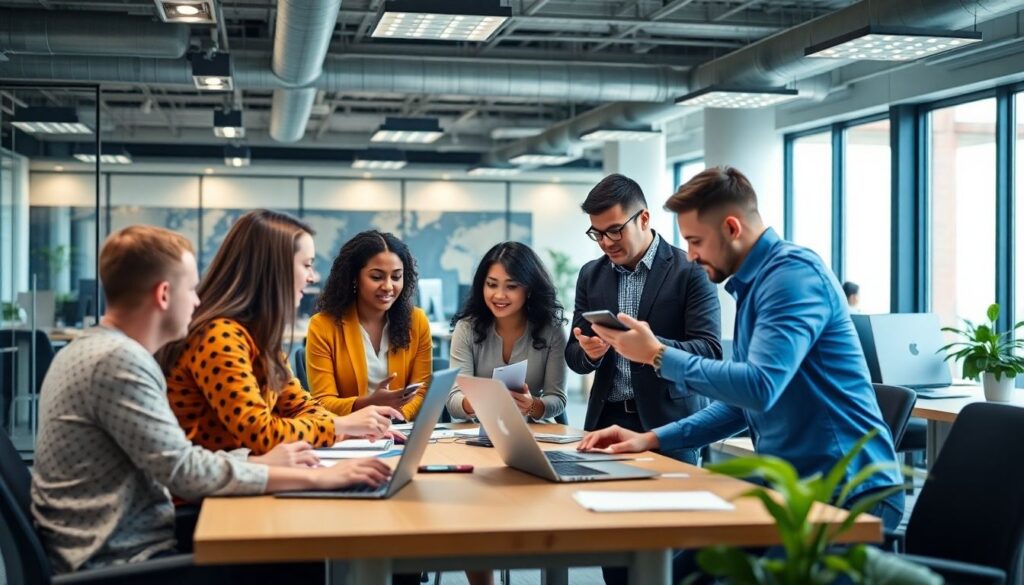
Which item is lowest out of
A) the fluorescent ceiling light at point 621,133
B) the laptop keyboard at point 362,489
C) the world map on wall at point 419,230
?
the laptop keyboard at point 362,489

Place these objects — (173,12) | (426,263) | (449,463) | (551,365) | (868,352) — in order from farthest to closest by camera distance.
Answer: (426,263) → (173,12) → (868,352) → (551,365) → (449,463)

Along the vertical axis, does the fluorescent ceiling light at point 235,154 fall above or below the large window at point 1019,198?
above

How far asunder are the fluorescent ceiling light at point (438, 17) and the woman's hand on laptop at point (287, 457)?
3.63 metres

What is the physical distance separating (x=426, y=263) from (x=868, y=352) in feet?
37.1

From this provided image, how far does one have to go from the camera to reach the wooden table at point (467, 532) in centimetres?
195

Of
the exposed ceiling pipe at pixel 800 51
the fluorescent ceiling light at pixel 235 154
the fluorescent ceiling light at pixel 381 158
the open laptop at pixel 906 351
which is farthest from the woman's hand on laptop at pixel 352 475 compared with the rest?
the fluorescent ceiling light at pixel 235 154

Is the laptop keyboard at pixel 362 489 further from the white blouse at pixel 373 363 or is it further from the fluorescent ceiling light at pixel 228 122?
the fluorescent ceiling light at pixel 228 122

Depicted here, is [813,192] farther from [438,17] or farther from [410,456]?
[410,456]

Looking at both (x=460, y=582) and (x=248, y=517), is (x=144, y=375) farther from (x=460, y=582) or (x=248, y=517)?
(x=460, y=582)

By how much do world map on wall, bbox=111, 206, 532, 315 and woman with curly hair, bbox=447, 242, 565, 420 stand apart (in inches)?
469

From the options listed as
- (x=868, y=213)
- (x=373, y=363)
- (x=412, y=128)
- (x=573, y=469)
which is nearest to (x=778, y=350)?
(x=573, y=469)

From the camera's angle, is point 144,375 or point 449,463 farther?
point 449,463

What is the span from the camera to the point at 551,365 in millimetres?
4020

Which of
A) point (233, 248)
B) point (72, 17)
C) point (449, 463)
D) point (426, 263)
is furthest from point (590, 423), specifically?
point (426, 263)
